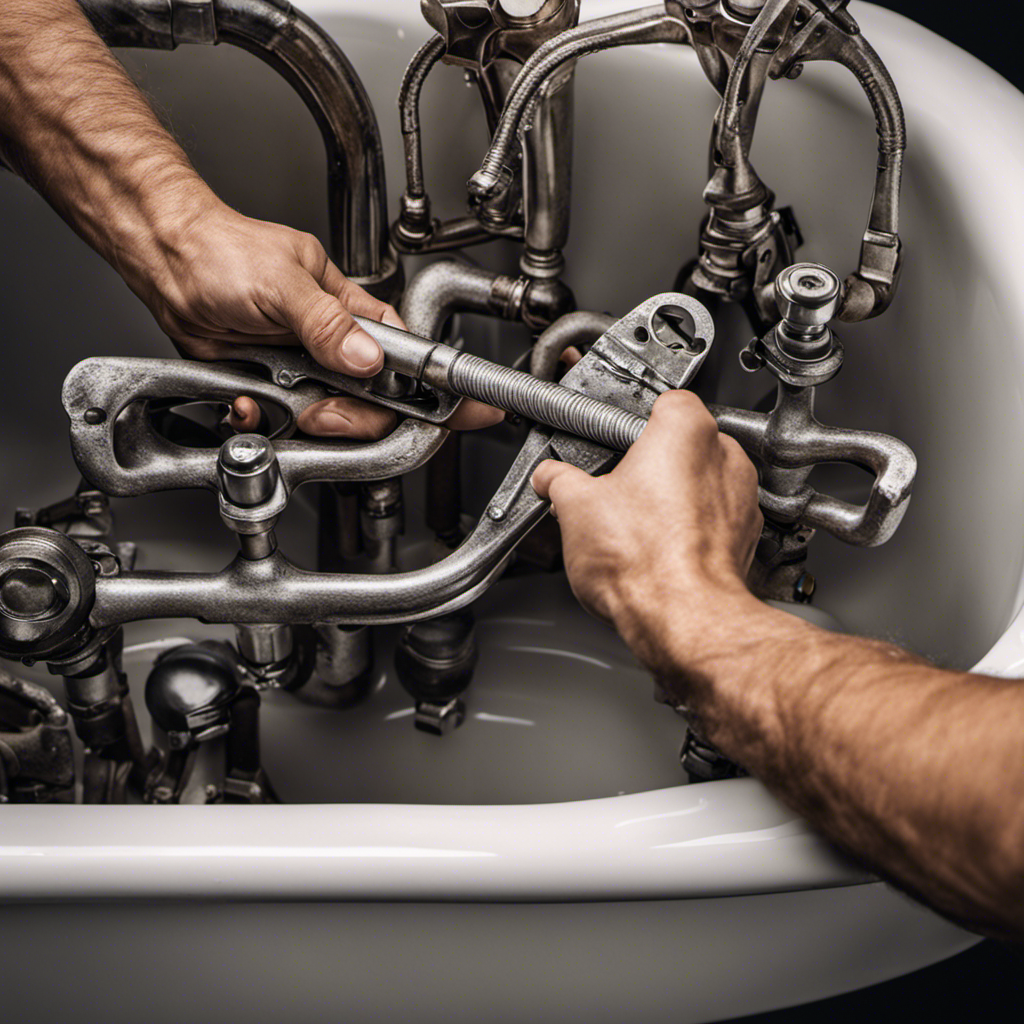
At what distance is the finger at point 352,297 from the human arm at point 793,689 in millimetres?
189

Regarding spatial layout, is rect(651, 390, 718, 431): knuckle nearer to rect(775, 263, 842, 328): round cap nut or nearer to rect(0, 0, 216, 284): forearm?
rect(775, 263, 842, 328): round cap nut

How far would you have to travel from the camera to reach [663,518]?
0.42 metres

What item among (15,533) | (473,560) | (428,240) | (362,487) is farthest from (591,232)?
(15,533)

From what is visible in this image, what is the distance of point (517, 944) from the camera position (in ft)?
1.53

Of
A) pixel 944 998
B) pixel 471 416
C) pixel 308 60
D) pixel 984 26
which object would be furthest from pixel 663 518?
pixel 984 26

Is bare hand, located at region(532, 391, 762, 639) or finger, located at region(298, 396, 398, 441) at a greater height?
bare hand, located at region(532, 391, 762, 639)

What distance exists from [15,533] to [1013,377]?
511 millimetres

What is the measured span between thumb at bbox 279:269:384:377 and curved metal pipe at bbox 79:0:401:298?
15 centimetres

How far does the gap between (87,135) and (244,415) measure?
20 cm

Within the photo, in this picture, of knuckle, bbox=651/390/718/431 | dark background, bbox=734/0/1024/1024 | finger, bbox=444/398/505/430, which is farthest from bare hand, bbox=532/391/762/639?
dark background, bbox=734/0/1024/1024

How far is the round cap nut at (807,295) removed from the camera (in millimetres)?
450

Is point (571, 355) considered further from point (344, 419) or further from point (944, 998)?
point (944, 998)

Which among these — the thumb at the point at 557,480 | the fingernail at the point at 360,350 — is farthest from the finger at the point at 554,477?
the fingernail at the point at 360,350

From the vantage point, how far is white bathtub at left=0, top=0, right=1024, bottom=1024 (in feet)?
1.36
